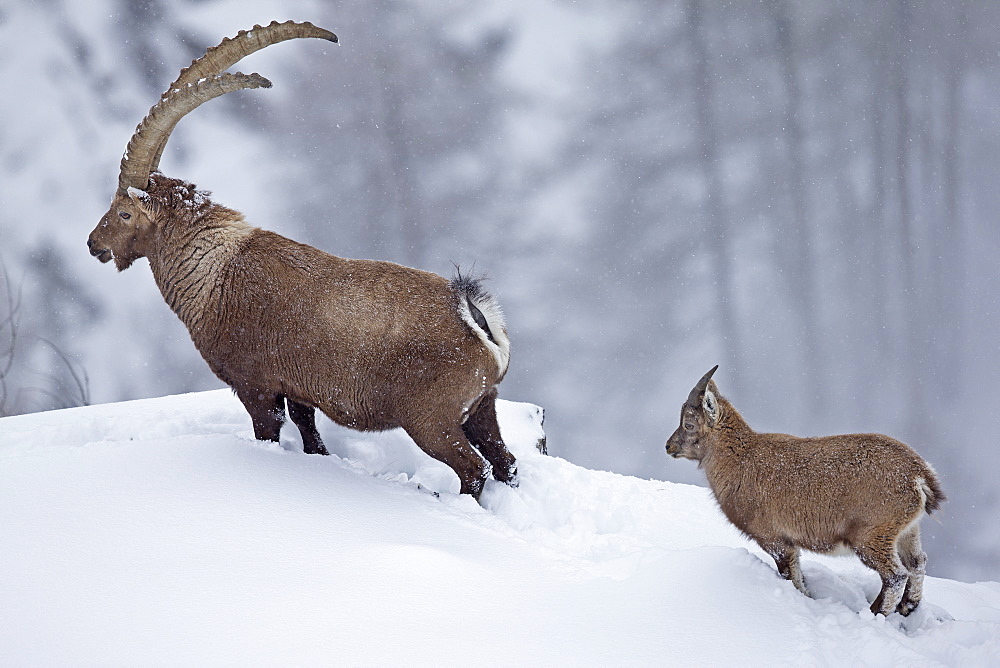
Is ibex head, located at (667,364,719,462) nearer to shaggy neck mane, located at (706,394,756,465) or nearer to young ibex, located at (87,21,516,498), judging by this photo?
shaggy neck mane, located at (706,394,756,465)

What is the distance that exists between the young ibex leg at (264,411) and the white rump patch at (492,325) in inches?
56.5

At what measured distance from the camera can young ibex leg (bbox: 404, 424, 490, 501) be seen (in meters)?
4.71

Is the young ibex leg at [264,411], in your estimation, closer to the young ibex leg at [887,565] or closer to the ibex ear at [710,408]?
the ibex ear at [710,408]

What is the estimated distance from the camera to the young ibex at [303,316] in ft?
A: 15.4

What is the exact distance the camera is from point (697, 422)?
15.1 ft

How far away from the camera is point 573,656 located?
2.83 metres

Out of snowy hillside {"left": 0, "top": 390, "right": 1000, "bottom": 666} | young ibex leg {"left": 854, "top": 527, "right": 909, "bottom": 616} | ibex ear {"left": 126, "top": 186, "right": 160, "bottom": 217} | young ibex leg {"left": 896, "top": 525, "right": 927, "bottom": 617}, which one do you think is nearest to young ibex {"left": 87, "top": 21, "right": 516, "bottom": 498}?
ibex ear {"left": 126, "top": 186, "right": 160, "bottom": 217}

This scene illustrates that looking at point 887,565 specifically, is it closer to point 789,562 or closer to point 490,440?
point 789,562

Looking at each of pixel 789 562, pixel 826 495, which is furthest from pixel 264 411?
pixel 826 495

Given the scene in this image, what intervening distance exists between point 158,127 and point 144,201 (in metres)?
0.52

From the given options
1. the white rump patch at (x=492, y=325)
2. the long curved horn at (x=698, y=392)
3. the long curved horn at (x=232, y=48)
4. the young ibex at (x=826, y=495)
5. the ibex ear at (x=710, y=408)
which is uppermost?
the long curved horn at (x=232, y=48)

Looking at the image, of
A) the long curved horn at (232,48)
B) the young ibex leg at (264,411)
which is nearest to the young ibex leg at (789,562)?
the young ibex leg at (264,411)

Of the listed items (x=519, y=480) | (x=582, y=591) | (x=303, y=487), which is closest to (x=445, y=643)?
(x=582, y=591)

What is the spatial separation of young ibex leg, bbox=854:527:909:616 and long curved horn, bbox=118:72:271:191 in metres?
4.52
